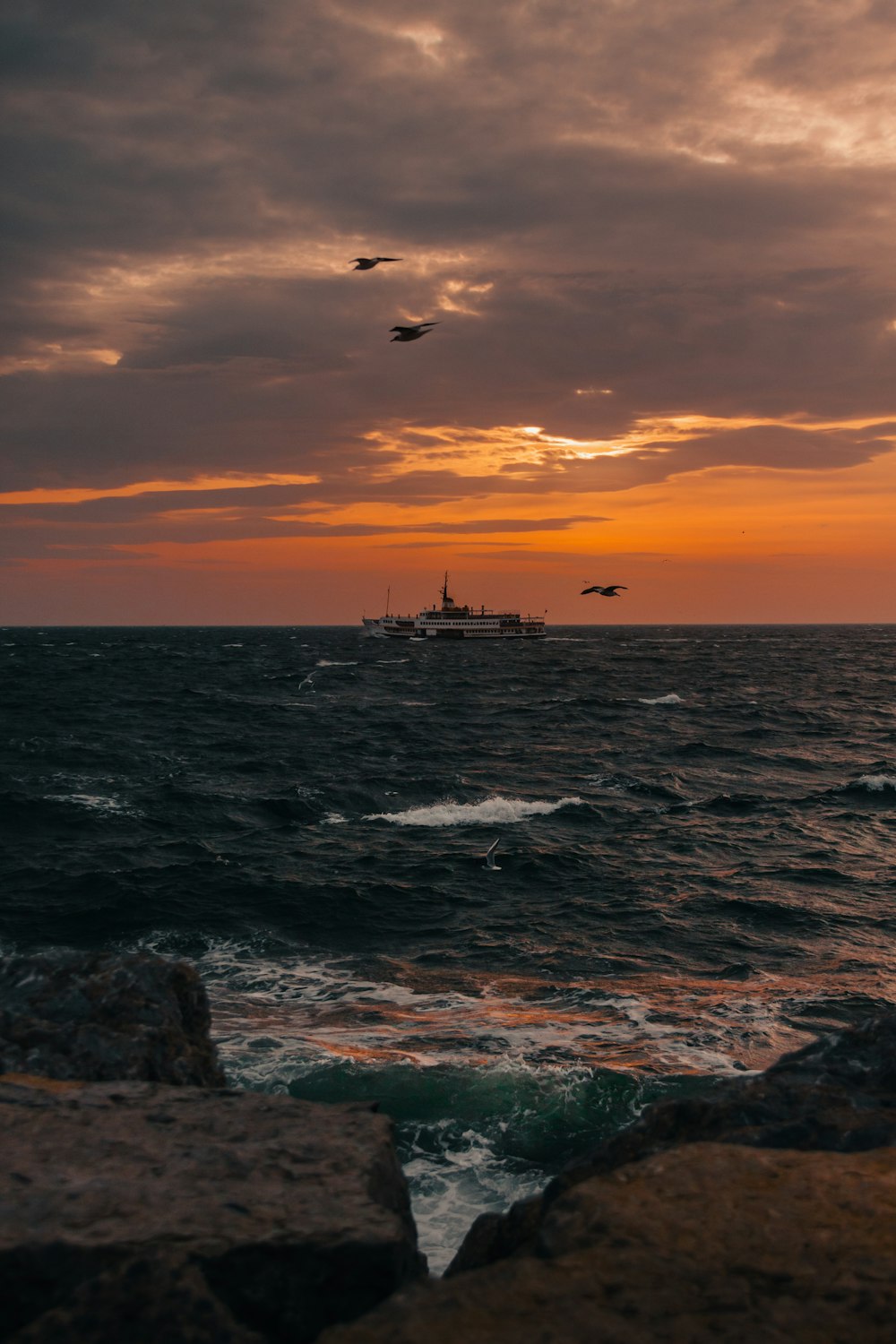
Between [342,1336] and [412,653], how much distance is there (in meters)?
155

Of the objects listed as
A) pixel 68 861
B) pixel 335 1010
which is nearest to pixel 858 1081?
pixel 335 1010

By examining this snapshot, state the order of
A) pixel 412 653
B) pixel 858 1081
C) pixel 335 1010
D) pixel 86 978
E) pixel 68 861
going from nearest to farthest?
1. pixel 858 1081
2. pixel 86 978
3. pixel 335 1010
4. pixel 68 861
5. pixel 412 653

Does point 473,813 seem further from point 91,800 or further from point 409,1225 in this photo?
point 409,1225

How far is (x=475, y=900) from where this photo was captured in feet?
74.7

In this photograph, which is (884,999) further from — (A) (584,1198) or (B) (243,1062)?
(A) (584,1198)

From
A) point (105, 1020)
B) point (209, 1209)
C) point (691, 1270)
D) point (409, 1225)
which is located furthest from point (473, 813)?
point (691, 1270)

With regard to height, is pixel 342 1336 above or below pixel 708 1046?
above

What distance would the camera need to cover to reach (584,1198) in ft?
19.7

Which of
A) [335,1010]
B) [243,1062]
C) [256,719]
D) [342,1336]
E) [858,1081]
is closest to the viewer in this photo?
[342,1336]

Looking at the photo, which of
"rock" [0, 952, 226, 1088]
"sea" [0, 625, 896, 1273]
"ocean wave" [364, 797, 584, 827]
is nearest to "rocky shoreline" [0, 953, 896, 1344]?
"rock" [0, 952, 226, 1088]

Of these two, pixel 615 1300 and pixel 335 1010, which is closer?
pixel 615 1300

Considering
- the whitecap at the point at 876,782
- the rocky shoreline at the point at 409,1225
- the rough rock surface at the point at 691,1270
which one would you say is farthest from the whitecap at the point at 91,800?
the rough rock surface at the point at 691,1270

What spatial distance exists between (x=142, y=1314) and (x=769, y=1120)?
4.58 metres

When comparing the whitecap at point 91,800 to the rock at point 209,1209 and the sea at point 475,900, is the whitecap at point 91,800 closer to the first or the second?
the sea at point 475,900
